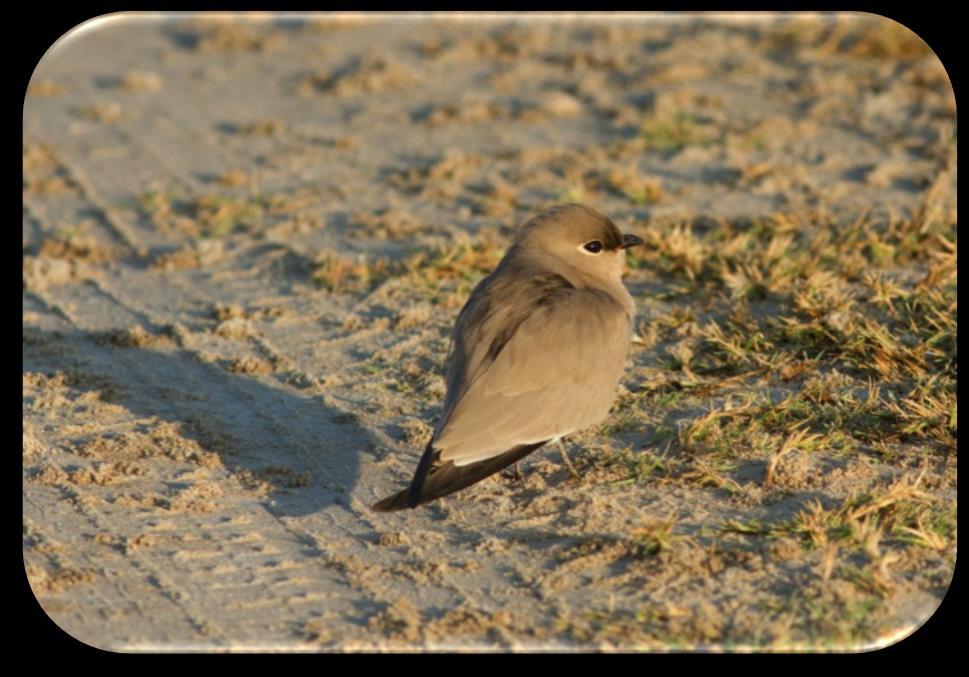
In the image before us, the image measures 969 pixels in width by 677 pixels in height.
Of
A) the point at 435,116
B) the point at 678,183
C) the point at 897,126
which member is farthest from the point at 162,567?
the point at 897,126

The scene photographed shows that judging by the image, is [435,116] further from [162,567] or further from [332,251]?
[162,567]

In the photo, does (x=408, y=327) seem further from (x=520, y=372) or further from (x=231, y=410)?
(x=520, y=372)

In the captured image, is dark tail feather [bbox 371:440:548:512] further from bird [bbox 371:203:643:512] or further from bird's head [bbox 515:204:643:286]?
bird's head [bbox 515:204:643:286]

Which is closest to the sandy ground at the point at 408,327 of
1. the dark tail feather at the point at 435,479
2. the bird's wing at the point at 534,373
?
the dark tail feather at the point at 435,479

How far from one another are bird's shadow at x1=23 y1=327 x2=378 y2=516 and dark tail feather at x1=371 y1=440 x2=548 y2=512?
42 cm

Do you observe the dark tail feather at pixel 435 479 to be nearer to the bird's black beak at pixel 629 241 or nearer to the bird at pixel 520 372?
the bird at pixel 520 372

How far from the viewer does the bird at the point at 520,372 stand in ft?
15.0

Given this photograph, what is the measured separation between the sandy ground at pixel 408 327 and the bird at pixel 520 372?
24 cm

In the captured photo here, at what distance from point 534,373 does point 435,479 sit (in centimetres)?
56

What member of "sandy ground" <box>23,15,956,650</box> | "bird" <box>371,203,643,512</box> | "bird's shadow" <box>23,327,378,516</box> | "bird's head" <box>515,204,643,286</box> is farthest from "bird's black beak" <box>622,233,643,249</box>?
"bird's shadow" <box>23,327,378,516</box>

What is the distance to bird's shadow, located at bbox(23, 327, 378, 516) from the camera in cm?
509

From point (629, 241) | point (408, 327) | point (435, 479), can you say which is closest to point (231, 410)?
point (408, 327)

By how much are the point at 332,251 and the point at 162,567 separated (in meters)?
3.09

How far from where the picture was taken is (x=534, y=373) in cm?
481
